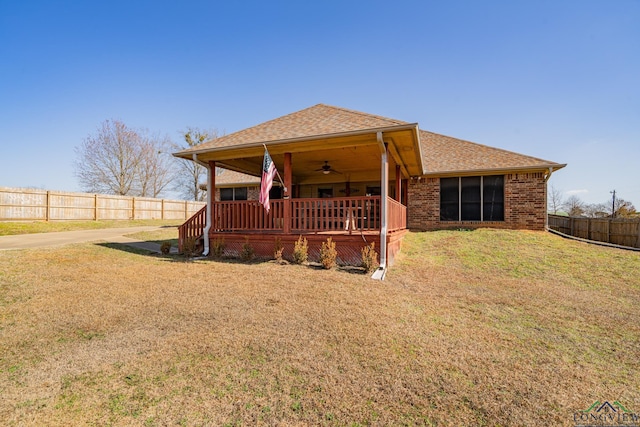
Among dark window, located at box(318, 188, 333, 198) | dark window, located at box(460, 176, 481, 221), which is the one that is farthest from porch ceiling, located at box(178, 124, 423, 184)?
dark window, located at box(460, 176, 481, 221)

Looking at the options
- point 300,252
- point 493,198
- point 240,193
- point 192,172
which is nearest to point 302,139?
point 300,252

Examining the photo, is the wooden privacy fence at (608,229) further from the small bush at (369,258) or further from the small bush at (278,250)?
the small bush at (278,250)

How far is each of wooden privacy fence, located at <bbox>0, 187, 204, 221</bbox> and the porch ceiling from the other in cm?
1389

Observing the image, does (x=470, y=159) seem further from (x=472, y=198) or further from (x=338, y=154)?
(x=338, y=154)

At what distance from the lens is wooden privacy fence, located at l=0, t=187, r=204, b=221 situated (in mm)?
15984

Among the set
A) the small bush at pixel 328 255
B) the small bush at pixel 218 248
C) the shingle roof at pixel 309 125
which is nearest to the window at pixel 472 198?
the shingle roof at pixel 309 125

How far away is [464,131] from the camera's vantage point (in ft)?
53.7

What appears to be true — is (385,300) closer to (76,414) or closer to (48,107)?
(76,414)

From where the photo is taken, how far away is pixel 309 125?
821 centimetres

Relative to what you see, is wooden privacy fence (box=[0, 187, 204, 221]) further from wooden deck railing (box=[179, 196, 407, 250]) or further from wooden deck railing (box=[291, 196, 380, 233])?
wooden deck railing (box=[291, 196, 380, 233])

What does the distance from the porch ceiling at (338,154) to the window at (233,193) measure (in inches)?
190

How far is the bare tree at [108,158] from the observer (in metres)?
27.5

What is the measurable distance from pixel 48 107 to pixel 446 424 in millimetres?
23885

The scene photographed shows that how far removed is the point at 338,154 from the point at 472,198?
256 inches
